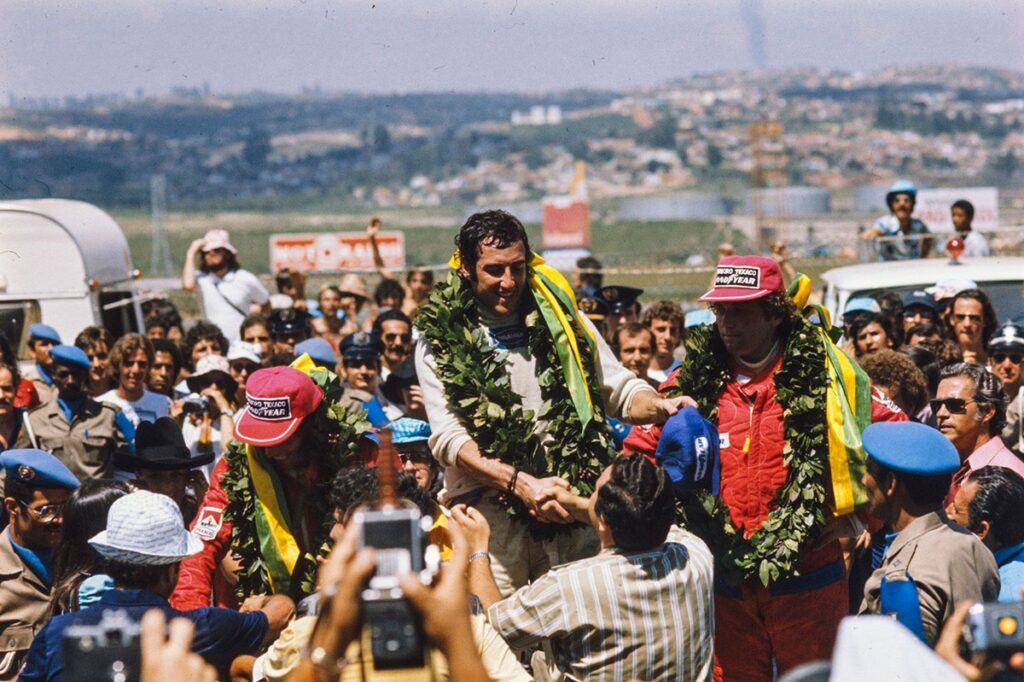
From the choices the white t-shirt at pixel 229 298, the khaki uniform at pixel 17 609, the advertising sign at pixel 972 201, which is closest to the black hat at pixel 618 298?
the white t-shirt at pixel 229 298

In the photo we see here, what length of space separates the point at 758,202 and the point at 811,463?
90.0 m

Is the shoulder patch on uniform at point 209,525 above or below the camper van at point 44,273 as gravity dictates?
below

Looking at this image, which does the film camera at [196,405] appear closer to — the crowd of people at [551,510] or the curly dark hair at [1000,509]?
the crowd of people at [551,510]

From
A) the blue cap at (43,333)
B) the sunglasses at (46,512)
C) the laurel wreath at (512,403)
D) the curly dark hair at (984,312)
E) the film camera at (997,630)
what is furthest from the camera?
the blue cap at (43,333)

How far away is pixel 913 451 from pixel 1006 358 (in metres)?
3.88

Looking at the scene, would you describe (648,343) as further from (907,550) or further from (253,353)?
(907,550)

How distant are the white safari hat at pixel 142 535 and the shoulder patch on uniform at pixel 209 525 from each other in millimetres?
1137

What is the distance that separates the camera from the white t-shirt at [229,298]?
12570mm

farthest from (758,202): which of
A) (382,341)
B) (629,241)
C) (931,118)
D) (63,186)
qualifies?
(382,341)

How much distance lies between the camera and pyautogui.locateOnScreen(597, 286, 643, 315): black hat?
11.2 meters

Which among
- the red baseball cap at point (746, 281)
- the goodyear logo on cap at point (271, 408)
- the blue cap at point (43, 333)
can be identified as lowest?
the blue cap at point (43, 333)

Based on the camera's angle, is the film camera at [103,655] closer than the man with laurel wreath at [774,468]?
Yes

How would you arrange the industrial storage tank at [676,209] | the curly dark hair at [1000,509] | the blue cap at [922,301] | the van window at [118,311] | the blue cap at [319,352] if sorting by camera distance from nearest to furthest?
the curly dark hair at [1000,509] → the blue cap at [319,352] → the blue cap at [922,301] → the van window at [118,311] → the industrial storage tank at [676,209]

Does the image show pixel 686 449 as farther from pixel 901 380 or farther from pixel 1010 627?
pixel 1010 627
